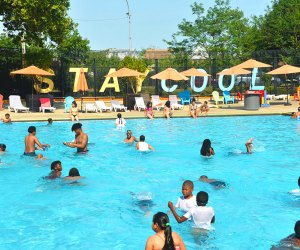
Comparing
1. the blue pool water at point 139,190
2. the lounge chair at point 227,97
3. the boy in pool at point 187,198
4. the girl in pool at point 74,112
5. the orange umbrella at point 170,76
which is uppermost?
the orange umbrella at point 170,76

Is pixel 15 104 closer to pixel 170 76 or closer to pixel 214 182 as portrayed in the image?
pixel 170 76

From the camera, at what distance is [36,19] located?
27.7 metres

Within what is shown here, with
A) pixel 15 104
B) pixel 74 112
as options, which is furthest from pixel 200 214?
pixel 15 104

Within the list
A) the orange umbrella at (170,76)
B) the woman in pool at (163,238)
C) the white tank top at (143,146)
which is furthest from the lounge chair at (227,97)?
the woman in pool at (163,238)

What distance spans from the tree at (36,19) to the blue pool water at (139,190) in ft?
31.4

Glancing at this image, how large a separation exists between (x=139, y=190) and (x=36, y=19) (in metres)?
18.9

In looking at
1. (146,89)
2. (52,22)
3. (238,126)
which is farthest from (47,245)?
(146,89)

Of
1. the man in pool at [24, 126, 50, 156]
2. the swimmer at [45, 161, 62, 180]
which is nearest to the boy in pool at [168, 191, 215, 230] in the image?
the swimmer at [45, 161, 62, 180]

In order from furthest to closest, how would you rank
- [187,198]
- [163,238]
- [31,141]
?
[31,141] → [187,198] → [163,238]

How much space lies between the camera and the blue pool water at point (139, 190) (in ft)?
29.1

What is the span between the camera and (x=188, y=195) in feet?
28.6

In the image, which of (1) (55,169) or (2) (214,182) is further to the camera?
(1) (55,169)

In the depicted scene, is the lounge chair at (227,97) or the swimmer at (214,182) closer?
the swimmer at (214,182)

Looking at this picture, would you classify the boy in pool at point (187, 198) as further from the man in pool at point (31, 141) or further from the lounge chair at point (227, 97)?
the lounge chair at point (227, 97)
